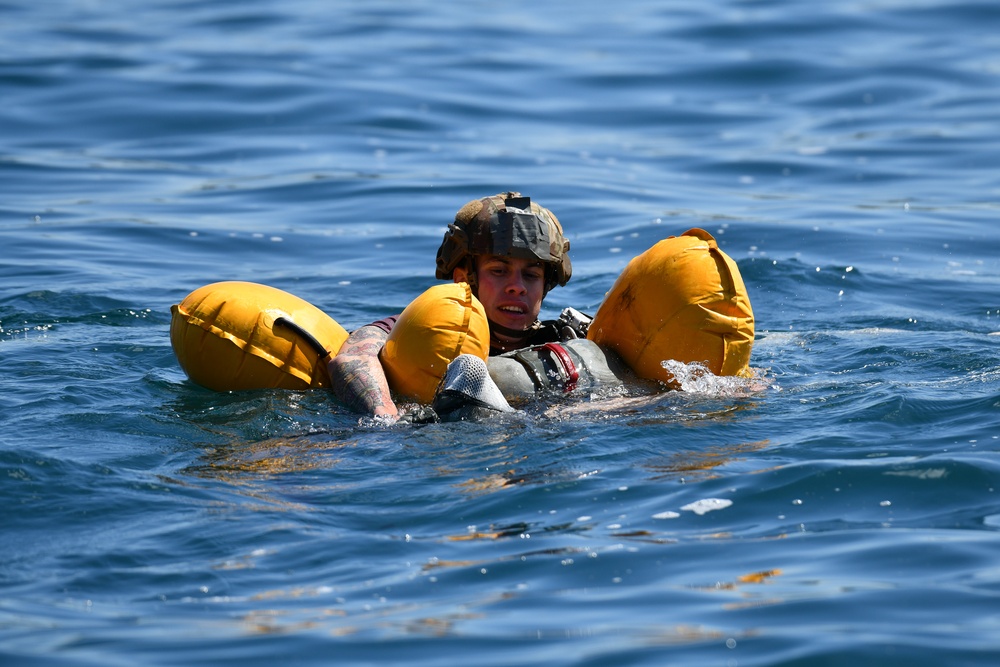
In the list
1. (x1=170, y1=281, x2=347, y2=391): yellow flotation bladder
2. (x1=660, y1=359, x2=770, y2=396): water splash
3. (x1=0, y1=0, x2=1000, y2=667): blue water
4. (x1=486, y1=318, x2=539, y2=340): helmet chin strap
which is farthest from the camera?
(x1=486, y1=318, x2=539, y2=340): helmet chin strap

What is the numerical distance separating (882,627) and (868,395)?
2943mm

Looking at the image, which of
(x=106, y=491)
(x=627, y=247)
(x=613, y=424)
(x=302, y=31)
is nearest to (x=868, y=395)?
(x=613, y=424)

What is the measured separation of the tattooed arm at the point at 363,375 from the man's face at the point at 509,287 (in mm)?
604

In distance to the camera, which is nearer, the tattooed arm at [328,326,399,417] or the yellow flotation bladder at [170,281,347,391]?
the tattooed arm at [328,326,399,417]

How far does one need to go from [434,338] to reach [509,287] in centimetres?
72

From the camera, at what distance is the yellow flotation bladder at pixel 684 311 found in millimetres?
7234

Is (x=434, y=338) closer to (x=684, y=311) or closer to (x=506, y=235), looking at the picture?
(x=506, y=235)

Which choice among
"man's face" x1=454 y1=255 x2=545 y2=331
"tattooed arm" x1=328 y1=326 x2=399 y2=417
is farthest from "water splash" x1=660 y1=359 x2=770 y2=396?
"tattooed arm" x1=328 y1=326 x2=399 y2=417

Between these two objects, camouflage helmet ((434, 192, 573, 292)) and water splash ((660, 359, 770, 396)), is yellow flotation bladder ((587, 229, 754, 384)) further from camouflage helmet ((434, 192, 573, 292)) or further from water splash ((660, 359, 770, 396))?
camouflage helmet ((434, 192, 573, 292))

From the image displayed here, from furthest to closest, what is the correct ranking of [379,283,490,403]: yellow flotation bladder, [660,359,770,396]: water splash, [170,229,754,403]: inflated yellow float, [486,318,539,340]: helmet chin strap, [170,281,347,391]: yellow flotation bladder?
[486,318,539,340]: helmet chin strap, [170,281,347,391]: yellow flotation bladder, [660,359,770,396]: water splash, [170,229,754,403]: inflated yellow float, [379,283,490,403]: yellow flotation bladder

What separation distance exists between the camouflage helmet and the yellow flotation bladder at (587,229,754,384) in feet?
1.46

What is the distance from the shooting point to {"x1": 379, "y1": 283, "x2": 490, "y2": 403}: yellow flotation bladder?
691 centimetres

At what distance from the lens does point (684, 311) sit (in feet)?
23.7

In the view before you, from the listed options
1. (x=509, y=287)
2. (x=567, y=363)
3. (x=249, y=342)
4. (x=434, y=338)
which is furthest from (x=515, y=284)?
(x=249, y=342)
